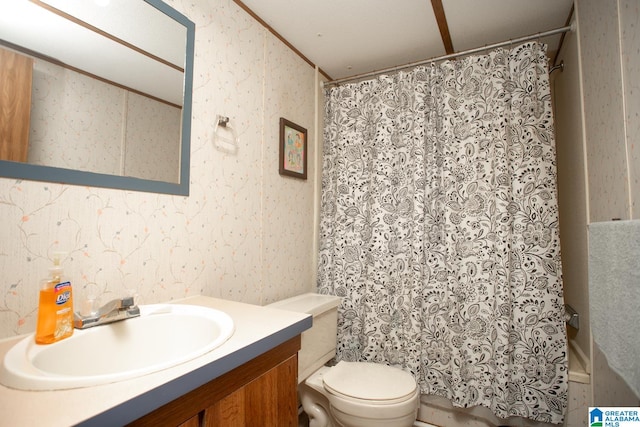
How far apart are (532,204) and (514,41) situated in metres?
0.94

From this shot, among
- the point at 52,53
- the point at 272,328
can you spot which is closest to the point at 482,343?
the point at 272,328

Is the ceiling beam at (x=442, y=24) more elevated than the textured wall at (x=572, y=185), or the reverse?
the ceiling beam at (x=442, y=24)

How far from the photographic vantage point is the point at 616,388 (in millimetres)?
1177

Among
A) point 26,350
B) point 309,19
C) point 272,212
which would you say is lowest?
point 26,350

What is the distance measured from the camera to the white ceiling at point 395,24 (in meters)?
1.60

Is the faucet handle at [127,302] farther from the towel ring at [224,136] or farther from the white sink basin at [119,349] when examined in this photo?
the towel ring at [224,136]

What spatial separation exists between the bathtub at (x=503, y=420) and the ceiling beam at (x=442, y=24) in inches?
77.2

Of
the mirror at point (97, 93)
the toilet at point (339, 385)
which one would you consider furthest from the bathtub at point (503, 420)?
the mirror at point (97, 93)

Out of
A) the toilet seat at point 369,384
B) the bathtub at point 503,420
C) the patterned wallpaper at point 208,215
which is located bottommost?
the bathtub at point 503,420

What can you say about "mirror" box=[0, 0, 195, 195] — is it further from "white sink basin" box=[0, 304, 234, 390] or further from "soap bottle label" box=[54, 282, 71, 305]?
"white sink basin" box=[0, 304, 234, 390]

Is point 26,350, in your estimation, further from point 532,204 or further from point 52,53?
point 532,204

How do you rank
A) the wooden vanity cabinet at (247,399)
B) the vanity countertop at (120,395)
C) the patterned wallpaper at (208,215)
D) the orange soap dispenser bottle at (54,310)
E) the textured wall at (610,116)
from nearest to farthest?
the vanity countertop at (120,395) < the wooden vanity cabinet at (247,399) < the orange soap dispenser bottle at (54,310) < the patterned wallpaper at (208,215) < the textured wall at (610,116)

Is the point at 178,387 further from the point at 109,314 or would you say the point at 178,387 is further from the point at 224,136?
the point at 224,136

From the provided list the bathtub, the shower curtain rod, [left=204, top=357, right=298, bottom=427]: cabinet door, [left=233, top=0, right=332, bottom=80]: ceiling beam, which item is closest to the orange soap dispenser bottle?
[left=204, top=357, right=298, bottom=427]: cabinet door
